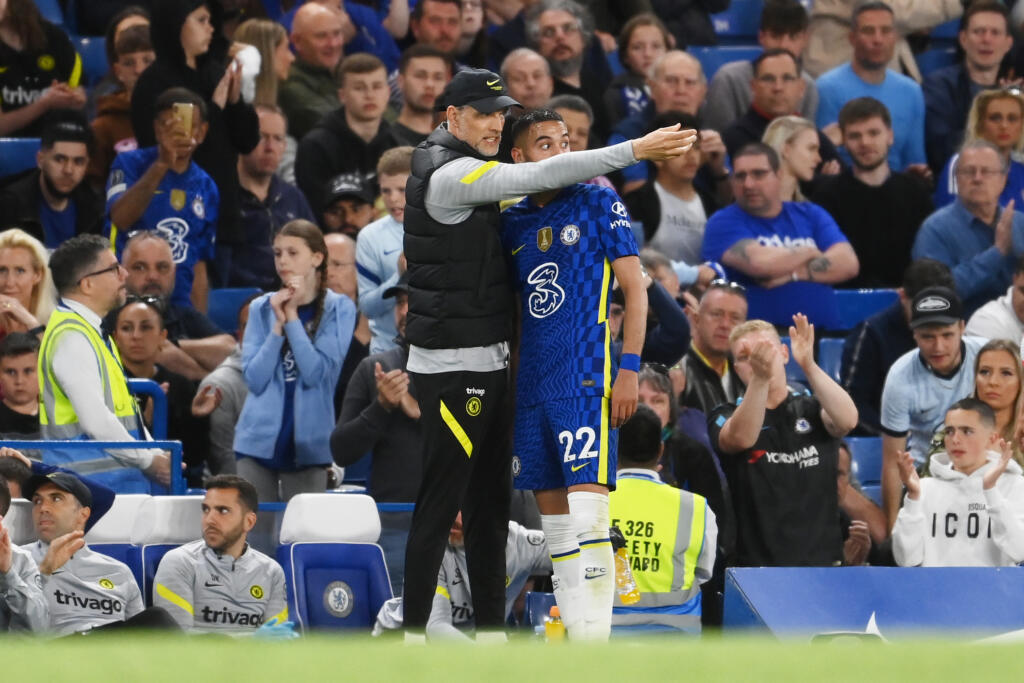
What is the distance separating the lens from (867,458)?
10727mm

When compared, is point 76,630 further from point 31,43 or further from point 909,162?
point 909,162

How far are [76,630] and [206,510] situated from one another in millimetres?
812

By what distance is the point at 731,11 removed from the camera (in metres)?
15.1

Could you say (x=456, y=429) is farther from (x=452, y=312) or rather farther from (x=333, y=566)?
(x=333, y=566)

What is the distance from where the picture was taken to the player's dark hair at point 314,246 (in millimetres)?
9203

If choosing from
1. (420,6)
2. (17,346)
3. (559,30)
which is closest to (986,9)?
(559,30)

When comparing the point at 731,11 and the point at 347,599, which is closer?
the point at 347,599

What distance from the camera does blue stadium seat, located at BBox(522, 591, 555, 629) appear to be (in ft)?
25.4

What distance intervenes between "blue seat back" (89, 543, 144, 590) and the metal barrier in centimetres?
32

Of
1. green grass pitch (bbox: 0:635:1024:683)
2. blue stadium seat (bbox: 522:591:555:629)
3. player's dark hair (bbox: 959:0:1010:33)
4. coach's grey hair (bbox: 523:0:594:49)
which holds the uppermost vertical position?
player's dark hair (bbox: 959:0:1010:33)

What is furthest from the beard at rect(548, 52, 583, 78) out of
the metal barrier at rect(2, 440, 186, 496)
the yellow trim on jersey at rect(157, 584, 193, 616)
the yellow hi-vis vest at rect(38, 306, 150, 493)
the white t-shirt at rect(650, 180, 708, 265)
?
the yellow trim on jersey at rect(157, 584, 193, 616)

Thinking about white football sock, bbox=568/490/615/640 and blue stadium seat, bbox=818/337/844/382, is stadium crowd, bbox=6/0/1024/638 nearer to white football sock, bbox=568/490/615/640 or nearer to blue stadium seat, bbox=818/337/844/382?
white football sock, bbox=568/490/615/640

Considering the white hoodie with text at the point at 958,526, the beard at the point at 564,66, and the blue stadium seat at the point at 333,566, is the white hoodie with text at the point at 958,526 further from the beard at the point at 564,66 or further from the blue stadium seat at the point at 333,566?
the beard at the point at 564,66

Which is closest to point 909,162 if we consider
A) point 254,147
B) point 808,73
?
point 808,73
